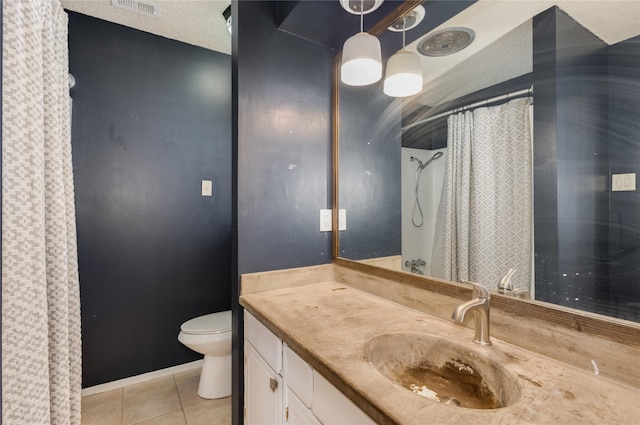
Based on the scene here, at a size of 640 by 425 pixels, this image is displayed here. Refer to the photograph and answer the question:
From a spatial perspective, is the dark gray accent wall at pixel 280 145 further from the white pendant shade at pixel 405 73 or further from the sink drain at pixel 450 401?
the sink drain at pixel 450 401

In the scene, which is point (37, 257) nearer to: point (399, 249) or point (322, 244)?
point (322, 244)

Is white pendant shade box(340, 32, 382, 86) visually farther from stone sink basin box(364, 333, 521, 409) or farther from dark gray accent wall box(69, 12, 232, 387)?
dark gray accent wall box(69, 12, 232, 387)

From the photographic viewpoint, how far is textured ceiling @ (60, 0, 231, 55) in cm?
183

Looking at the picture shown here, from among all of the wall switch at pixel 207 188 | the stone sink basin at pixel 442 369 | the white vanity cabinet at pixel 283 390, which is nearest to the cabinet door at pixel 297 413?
the white vanity cabinet at pixel 283 390

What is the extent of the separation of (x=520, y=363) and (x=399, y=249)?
625 mm

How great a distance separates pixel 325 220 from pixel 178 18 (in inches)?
68.7

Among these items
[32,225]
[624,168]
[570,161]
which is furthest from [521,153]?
[32,225]

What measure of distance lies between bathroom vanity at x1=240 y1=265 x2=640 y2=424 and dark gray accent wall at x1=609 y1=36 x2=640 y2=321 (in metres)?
0.21

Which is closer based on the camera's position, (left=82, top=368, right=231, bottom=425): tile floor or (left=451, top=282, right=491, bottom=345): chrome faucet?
(left=451, top=282, right=491, bottom=345): chrome faucet

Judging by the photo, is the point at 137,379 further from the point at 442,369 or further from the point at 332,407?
the point at 442,369

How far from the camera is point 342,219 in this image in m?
1.59

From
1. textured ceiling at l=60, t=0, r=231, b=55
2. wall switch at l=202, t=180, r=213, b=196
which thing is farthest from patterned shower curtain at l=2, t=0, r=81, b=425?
wall switch at l=202, t=180, r=213, b=196

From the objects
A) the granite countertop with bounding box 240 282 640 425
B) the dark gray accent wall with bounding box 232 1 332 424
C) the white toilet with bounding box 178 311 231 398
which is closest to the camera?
the granite countertop with bounding box 240 282 640 425

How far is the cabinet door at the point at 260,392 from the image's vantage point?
102 cm
